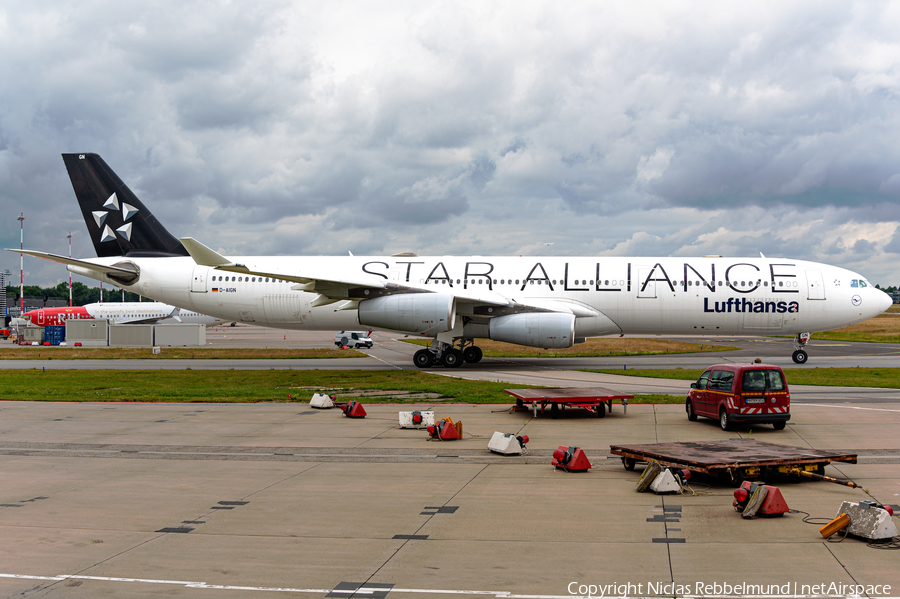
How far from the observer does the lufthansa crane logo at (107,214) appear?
1277 inches

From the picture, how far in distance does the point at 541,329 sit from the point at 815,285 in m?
12.6

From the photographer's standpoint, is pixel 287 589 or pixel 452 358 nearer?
pixel 287 589

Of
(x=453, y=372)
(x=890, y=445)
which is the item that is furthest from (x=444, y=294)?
(x=890, y=445)

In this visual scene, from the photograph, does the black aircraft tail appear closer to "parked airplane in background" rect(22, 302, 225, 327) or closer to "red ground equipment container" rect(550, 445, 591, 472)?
"red ground equipment container" rect(550, 445, 591, 472)

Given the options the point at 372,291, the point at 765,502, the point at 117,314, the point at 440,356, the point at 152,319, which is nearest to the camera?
the point at 765,502

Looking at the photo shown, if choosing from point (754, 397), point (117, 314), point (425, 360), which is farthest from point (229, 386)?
point (117, 314)

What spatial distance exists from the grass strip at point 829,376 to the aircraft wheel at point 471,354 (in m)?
5.52

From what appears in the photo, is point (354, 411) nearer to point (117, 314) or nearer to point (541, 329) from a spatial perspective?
point (541, 329)

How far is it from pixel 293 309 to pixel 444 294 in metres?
7.72

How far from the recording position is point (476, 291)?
3061cm

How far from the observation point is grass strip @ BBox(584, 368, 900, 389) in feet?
75.5

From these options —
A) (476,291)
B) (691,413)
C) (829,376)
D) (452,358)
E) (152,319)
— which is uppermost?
(476,291)

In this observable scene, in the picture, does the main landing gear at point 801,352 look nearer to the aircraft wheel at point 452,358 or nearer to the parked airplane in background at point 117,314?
the aircraft wheel at point 452,358

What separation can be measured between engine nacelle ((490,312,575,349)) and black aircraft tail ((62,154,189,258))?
16644 mm
